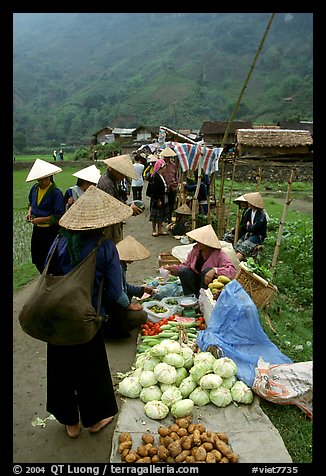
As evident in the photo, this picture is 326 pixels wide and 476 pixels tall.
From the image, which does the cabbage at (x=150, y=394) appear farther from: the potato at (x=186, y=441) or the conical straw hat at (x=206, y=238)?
the conical straw hat at (x=206, y=238)

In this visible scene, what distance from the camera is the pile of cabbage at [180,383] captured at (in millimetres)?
3113

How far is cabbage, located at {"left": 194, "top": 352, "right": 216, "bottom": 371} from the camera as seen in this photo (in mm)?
3381

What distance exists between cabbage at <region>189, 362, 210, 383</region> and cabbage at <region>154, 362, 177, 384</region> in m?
0.15

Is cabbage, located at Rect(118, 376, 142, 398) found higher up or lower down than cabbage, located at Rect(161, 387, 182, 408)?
lower down

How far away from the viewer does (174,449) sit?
2.65m

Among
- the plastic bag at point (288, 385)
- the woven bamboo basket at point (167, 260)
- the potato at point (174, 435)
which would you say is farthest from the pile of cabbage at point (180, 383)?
the woven bamboo basket at point (167, 260)

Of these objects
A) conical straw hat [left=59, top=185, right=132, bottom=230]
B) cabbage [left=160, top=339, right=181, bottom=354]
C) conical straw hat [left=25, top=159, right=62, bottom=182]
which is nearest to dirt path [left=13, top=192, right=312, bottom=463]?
cabbage [left=160, top=339, right=181, bottom=354]

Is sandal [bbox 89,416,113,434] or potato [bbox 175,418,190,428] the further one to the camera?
sandal [bbox 89,416,113,434]

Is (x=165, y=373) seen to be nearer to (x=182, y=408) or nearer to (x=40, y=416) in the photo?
(x=182, y=408)

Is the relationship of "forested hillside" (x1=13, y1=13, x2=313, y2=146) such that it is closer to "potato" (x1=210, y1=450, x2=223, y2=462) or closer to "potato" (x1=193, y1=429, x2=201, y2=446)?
"potato" (x1=193, y1=429, x2=201, y2=446)

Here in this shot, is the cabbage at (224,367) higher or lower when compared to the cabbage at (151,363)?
higher

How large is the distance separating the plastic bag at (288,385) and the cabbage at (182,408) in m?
0.57
